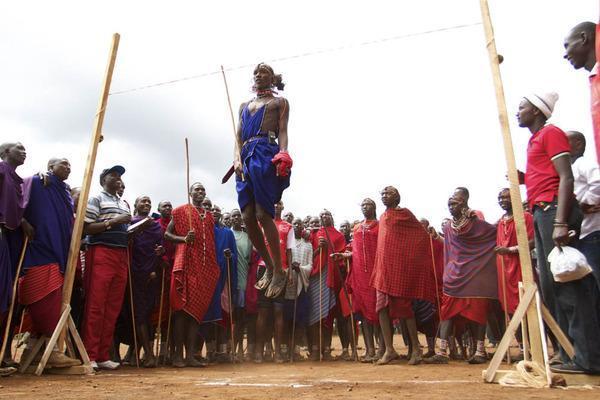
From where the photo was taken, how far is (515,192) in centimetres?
493

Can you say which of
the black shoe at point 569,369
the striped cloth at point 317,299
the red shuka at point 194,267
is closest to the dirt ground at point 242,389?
the black shoe at point 569,369

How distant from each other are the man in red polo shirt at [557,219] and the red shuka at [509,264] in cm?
271

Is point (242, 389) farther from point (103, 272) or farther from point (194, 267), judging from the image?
point (194, 267)

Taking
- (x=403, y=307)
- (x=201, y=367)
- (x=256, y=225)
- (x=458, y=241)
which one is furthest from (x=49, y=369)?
(x=458, y=241)

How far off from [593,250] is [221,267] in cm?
542

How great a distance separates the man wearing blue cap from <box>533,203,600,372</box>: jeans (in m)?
4.87

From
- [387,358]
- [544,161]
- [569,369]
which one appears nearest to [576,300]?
[569,369]

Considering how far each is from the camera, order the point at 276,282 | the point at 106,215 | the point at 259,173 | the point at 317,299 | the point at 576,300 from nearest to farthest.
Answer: the point at 576,300 < the point at 259,173 < the point at 276,282 < the point at 106,215 < the point at 317,299

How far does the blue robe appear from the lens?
813cm

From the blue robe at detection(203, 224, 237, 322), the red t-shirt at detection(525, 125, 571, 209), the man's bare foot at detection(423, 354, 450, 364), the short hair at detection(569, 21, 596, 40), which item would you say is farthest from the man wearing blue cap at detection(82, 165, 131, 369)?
the short hair at detection(569, 21, 596, 40)

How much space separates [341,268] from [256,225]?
4.50 meters

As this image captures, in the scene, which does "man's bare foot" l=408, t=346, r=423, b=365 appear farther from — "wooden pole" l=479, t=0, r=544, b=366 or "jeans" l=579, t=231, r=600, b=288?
"jeans" l=579, t=231, r=600, b=288

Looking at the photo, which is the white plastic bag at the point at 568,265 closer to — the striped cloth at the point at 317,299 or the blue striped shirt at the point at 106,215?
the striped cloth at the point at 317,299

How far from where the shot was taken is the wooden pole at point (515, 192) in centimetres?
468
